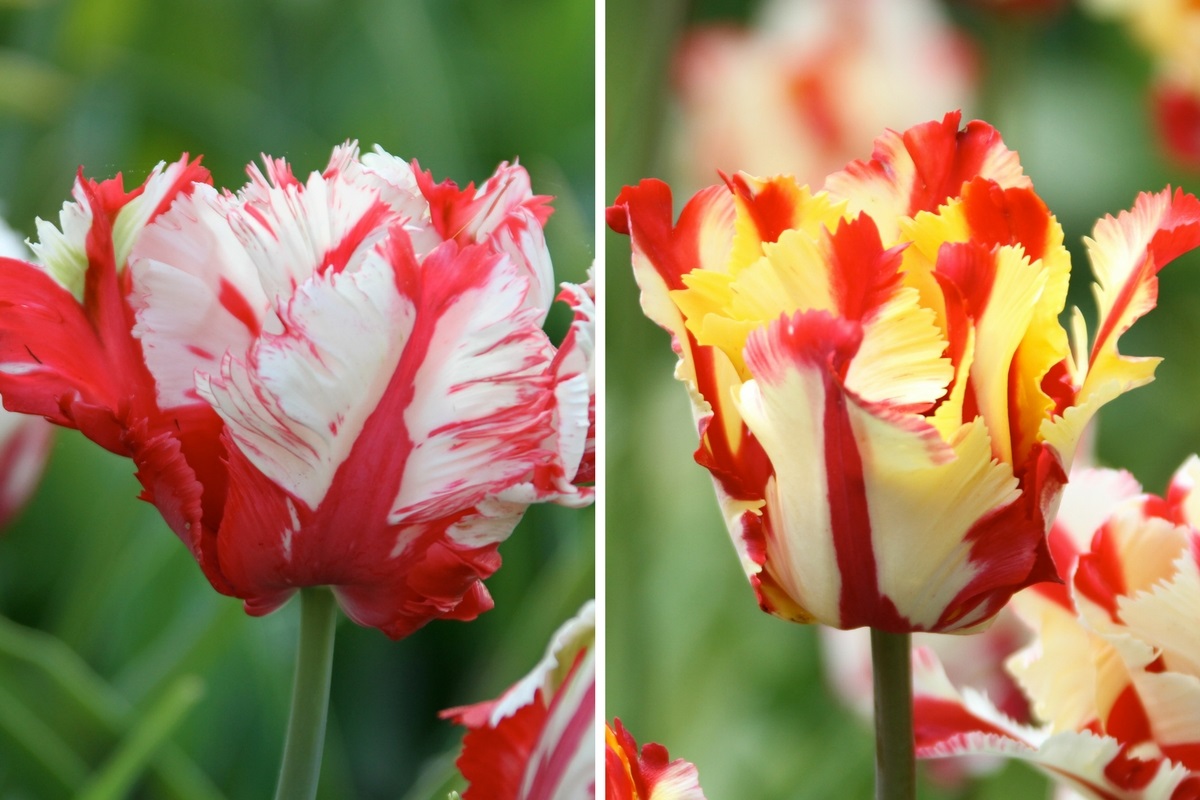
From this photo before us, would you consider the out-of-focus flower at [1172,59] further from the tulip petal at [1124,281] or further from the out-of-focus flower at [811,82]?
the tulip petal at [1124,281]

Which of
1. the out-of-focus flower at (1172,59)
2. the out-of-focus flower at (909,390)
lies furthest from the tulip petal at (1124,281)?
the out-of-focus flower at (1172,59)

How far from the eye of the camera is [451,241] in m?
0.32

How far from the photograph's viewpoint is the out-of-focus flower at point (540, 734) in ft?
1.36

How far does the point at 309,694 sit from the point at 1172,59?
405mm

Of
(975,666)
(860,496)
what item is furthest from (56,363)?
(975,666)

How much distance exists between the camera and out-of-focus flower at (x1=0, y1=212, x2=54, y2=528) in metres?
0.35

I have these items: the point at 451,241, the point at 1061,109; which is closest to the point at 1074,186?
the point at 1061,109

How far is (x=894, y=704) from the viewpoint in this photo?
12.0 inches

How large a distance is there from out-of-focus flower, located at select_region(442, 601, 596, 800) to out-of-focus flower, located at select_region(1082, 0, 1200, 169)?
0.31 m

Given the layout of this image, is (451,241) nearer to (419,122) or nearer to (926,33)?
(419,122)

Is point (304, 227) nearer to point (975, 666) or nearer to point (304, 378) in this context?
point (304, 378)

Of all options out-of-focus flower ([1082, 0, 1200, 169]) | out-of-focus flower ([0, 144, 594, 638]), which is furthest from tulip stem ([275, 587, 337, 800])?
out-of-focus flower ([1082, 0, 1200, 169])

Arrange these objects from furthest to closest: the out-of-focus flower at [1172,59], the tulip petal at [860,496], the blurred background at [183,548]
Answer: the out-of-focus flower at [1172,59], the blurred background at [183,548], the tulip petal at [860,496]

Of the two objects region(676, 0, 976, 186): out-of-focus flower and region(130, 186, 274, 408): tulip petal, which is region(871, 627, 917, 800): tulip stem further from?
region(676, 0, 976, 186): out-of-focus flower
